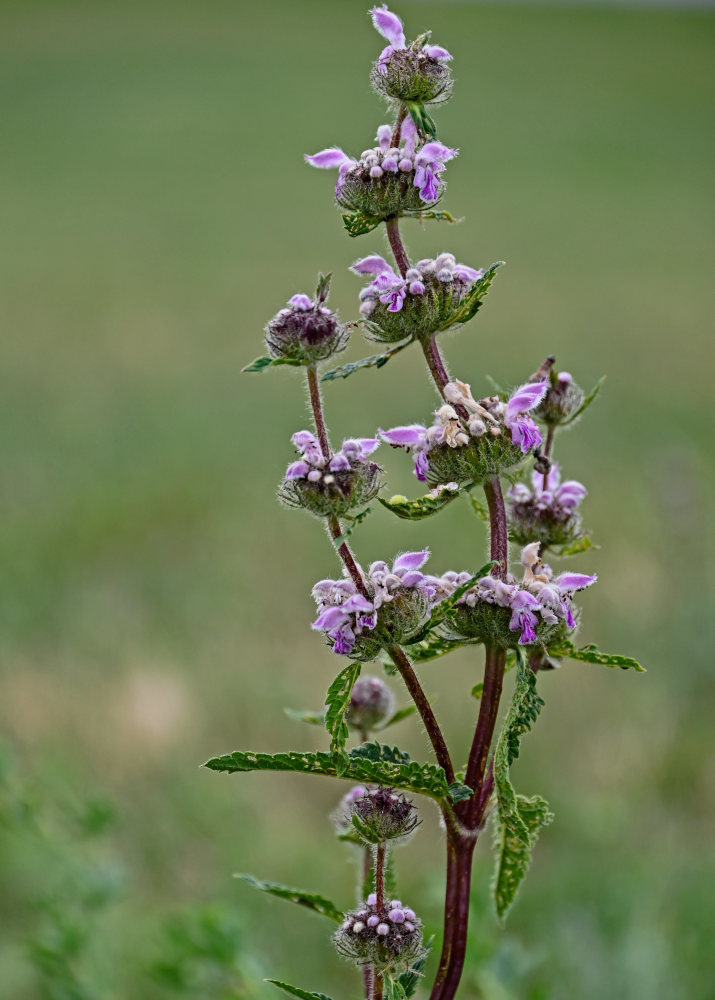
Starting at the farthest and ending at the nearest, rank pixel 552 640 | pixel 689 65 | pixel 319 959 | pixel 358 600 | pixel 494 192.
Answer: pixel 689 65 < pixel 494 192 < pixel 319 959 < pixel 552 640 < pixel 358 600

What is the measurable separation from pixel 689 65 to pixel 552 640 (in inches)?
1179

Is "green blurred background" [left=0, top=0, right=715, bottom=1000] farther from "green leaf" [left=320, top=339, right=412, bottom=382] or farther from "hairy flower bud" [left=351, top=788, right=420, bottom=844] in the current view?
"green leaf" [left=320, top=339, right=412, bottom=382]

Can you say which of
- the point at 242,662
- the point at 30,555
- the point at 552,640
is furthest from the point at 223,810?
the point at 30,555

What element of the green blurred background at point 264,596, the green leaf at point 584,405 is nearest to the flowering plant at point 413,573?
the green leaf at point 584,405

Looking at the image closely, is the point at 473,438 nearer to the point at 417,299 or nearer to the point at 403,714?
the point at 417,299

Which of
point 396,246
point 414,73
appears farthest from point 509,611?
point 414,73

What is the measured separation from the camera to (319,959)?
2549mm

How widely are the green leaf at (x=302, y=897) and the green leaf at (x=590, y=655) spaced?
0.37 m

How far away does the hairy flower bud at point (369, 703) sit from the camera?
146 centimetres

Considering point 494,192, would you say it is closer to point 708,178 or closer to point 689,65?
point 708,178

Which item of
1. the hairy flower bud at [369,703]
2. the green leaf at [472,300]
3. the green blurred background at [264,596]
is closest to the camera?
the green leaf at [472,300]

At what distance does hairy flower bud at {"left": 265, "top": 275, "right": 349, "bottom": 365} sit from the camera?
114cm

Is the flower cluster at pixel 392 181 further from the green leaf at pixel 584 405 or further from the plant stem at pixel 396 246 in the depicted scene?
the green leaf at pixel 584 405

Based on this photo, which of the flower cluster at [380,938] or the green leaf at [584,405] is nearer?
the flower cluster at [380,938]
